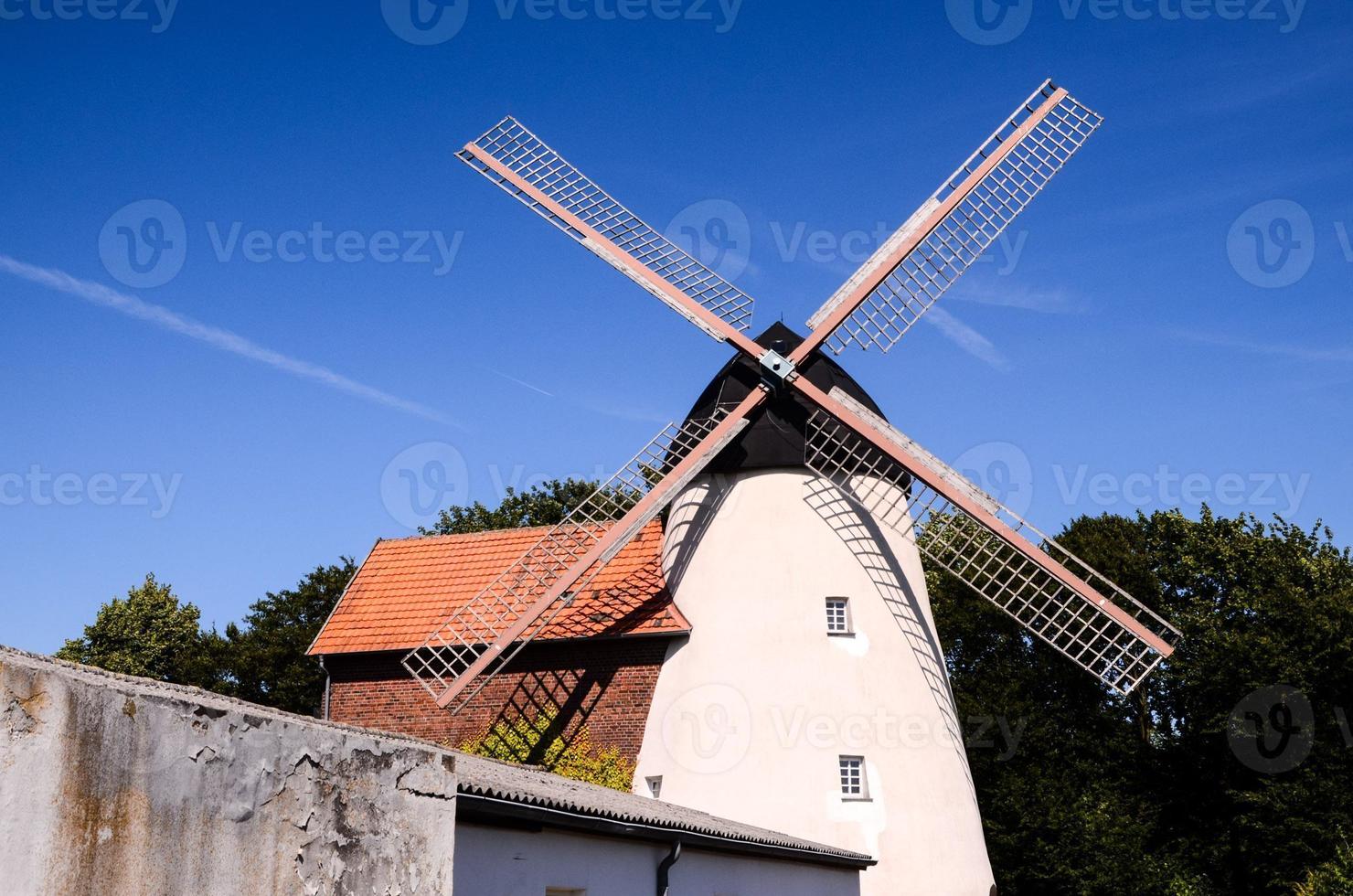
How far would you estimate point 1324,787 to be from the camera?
22.2 meters

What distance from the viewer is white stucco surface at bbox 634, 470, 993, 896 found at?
1741 cm

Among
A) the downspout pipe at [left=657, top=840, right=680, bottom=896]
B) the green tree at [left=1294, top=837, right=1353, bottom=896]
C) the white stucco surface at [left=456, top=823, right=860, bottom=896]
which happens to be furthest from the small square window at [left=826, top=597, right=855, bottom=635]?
the green tree at [left=1294, top=837, right=1353, bottom=896]

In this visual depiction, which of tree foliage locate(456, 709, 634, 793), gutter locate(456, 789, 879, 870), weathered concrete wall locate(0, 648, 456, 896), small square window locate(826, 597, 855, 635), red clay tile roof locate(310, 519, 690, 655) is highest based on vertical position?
red clay tile roof locate(310, 519, 690, 655)

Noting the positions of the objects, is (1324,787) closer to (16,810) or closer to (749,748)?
(749,748)

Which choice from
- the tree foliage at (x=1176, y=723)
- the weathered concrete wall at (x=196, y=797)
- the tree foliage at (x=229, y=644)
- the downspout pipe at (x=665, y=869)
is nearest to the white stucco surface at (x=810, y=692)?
the downspout pipe at (x=665, y=869)

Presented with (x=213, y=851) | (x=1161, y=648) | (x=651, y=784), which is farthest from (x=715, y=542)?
(x=213, y=851)

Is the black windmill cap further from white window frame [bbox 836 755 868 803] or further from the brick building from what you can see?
white window frame [bbox 836 755 868 803]

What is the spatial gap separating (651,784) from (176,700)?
1418 cm

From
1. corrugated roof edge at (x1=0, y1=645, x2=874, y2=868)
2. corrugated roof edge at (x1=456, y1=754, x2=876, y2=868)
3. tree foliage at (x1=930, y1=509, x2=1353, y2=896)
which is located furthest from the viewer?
tree foliage at (x1=930, y1=509, x2=1353, y2=896)

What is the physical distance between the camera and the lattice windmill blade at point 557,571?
59.3ft

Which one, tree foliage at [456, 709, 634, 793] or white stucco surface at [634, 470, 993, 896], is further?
tree foliage at [456, 709, 634, 793]

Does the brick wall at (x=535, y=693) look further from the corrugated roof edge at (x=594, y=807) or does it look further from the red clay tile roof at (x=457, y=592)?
the corrugated roof edge at (x=594, y=807)

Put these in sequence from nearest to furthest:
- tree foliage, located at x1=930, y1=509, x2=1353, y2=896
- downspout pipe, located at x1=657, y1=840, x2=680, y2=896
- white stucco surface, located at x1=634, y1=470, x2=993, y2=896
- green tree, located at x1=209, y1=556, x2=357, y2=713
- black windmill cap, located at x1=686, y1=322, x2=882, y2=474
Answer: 1. downspout pipe, located at x1=657, y1=840, x2=680, y2=896
2. white stucco surface, located at x1=634, y1=470, x2=993, y2=896
3. black windmill cap, located at x1=686, y1=322, x2=882, y2=474
4. tree foliage, located at x1=930, y1=509, x2=1353, y2=896
5. green tree, located at x1=209, y1=556, x2=357, y2=713

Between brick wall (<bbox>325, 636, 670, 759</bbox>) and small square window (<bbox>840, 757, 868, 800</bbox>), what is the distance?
3.29 metres
